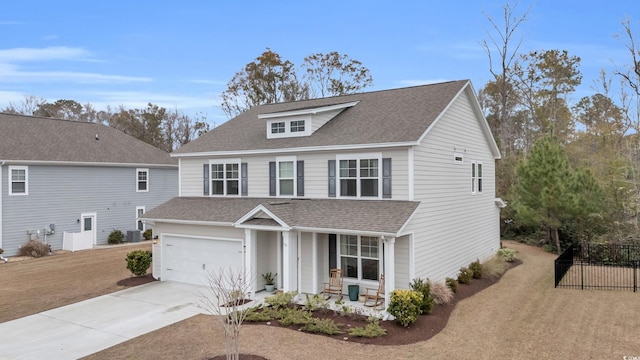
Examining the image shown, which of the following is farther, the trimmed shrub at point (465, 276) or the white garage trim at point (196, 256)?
the trimmed shrub at point (465, 276)

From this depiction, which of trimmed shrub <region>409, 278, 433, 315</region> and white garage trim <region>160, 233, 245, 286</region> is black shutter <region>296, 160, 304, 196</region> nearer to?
white garage trim <region>160, 233, 245, 286</region>

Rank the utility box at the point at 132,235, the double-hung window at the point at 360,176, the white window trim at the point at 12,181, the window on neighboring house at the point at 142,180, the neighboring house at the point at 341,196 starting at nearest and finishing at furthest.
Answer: the neighboring house at the point at 341,196
the double-hung window at the point at 360,176
the white window trim at the point at 12,181
the utility box at the point at 132,235
the window on neighboring house at the point at 142,180

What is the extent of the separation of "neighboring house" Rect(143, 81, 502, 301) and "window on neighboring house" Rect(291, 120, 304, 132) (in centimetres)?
5

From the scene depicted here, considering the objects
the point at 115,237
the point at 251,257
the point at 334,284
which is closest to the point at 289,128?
the point at 251,257

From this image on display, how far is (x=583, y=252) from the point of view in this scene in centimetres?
2109

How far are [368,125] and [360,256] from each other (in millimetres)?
5037

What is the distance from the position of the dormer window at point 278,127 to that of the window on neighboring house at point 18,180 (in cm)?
1539

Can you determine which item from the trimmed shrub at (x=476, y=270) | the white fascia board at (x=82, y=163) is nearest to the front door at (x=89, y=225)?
the white fascia board at (x=82, y=163)

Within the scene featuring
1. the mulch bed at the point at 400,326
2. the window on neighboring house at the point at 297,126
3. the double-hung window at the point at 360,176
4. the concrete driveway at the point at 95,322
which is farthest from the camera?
the window on neighboring house at the point at 297,126

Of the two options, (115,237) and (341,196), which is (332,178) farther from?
(115,237)

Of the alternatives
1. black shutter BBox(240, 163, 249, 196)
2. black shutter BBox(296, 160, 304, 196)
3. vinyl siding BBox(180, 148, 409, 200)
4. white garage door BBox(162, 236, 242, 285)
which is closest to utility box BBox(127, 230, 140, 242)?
vinyl siding BBox(180, 148, 409, 200)

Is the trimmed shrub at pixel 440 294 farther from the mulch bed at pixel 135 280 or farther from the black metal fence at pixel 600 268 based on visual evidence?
the mulch bed at pixel 135 280

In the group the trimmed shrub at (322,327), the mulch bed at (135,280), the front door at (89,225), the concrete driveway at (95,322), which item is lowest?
the concrete driveway at (95,322)

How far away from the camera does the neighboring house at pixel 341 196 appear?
13828 millimetres
